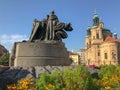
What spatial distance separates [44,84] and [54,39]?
6.84m

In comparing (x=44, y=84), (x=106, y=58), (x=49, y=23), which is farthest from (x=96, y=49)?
(x=44, y=84)

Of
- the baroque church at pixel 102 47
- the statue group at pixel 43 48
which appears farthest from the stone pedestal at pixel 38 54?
the baroque church at pixel 102 47

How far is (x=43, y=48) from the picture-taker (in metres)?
14.5

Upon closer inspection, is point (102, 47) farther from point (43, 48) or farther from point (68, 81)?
point (68, 81)

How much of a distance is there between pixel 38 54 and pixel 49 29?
196 centimetres

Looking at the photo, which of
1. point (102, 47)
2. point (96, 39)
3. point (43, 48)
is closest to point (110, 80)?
point (43, 48)

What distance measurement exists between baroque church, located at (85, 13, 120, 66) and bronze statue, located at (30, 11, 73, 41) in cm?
7442

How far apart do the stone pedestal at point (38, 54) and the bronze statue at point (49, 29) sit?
3.21ft

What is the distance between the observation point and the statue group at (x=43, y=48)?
1441 centimetres

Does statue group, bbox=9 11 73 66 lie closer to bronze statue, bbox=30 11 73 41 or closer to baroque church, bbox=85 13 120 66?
bronze statue, bbox=30 11 73 41

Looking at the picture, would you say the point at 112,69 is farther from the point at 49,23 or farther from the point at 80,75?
the point at 49,23

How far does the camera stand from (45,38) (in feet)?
51.5

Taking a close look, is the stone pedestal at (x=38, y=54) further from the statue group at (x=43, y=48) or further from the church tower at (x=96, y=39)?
the church tower at (x=96, y=39)

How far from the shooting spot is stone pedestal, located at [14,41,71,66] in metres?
14.4
